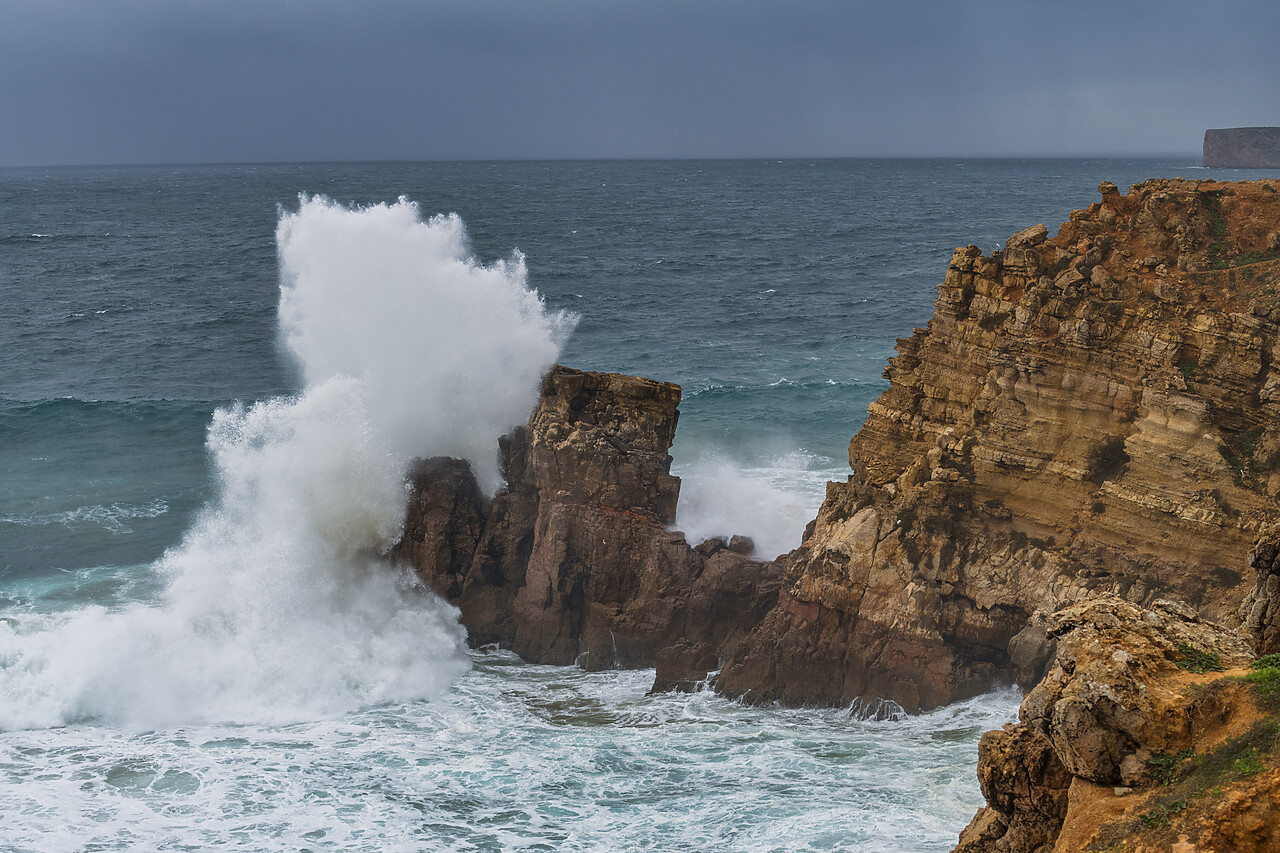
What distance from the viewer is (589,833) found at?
15.3 m

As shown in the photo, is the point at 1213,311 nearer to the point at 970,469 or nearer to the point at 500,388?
the point at 970,469

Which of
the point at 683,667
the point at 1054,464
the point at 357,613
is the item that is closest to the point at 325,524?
the point at 357,613

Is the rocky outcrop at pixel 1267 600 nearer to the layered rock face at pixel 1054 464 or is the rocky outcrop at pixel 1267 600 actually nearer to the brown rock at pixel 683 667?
the layered rock face at pixel 1054 464

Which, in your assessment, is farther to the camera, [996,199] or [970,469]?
[996,199]

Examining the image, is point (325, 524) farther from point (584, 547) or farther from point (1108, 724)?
point (1108, 724)

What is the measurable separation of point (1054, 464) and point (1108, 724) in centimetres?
1061

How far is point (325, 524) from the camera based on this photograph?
2356 centimetres

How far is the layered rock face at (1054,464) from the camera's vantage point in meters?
17.3

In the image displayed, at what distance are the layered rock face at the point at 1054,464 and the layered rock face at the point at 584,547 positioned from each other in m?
1.74

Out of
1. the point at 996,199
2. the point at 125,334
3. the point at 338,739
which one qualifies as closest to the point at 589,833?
the point at 338,739

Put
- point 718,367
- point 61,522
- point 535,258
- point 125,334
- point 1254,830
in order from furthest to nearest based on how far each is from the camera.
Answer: point 535,258, point 125,334, point 718,367, point 61,522, point 1254,830

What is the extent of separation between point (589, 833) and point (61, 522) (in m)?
19.9

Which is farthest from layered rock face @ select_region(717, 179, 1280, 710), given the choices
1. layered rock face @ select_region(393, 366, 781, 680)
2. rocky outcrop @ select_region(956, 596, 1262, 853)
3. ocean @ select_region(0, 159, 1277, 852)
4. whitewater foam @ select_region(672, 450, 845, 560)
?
rocky outcrop @ select_region(956, 596, 1262, 853)

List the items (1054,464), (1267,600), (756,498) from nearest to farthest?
(1267,600), (1054,464), (756,498)
